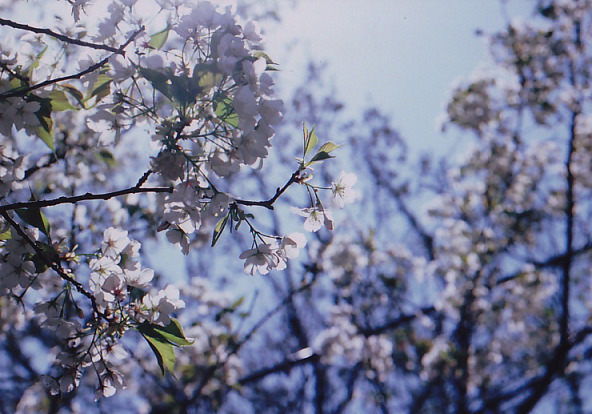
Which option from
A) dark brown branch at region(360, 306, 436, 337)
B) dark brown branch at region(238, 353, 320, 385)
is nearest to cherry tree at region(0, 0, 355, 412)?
dark brown branch at region(238, 353, 320, 385)

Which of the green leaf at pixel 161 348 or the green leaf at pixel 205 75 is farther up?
the green leaf at pixel 205 75

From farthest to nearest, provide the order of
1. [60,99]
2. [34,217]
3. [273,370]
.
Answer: [273,370], [60,99], [34,217]

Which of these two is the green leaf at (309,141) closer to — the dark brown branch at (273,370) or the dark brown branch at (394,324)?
→ the dark brown branch at (273,370)

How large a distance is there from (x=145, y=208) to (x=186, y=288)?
1.97 meters

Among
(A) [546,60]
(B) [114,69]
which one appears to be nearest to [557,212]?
(A) [546,60]

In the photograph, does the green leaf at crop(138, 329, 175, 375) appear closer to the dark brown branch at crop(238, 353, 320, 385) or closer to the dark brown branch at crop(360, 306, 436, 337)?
the dark brown branch at crop(238, 353, 320, 385)

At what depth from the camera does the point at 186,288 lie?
15.4ft

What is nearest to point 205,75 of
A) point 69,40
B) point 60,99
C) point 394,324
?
point 69,40

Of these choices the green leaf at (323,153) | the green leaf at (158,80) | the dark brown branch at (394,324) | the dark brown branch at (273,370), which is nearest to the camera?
the green leaf at (158,80)

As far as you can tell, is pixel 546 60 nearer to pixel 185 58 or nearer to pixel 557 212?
pixel 557 212

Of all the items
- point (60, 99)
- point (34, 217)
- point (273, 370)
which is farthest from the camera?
point (273, 370)

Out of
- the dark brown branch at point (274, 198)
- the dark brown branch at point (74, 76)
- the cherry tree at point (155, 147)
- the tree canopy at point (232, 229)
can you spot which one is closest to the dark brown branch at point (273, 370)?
the tree canopy at point (232, 229)

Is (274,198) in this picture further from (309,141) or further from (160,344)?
(160,344)

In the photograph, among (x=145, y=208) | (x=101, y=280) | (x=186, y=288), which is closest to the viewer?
(x=101, y=280)
